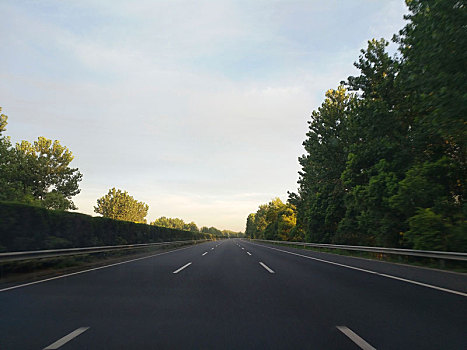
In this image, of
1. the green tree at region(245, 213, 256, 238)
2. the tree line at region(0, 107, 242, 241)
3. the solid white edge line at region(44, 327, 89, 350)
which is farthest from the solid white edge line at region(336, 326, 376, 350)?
the green tree at region(245, 213, 256, 238)

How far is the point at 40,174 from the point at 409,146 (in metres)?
45.5

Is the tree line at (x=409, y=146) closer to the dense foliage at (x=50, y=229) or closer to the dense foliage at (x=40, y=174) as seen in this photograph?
A: the dense foliage at (x=50, y=229)

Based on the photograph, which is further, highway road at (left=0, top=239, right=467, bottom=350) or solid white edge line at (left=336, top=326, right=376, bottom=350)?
highway road at (left=0, top=239, right=467, bottom=350)

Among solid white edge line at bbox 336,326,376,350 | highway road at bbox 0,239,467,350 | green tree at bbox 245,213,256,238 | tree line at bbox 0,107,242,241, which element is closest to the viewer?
solid white edge line at bbox 336,326,376,350

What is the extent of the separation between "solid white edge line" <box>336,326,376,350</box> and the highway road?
12 mm

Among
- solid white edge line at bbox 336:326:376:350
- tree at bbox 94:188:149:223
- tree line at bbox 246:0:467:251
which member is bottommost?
solid white edge line at bbox 336:326:376:350

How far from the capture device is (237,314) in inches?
193

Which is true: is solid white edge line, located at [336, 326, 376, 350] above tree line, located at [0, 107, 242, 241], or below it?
below

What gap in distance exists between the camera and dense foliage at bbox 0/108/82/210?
123ft

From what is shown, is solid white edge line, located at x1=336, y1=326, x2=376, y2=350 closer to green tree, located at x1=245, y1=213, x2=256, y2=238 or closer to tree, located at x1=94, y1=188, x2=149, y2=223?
tree, located at x1=94, y1=188, x2=149, y2=223

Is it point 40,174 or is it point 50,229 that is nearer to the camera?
point 50,229

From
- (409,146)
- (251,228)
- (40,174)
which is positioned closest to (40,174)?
(40,174)

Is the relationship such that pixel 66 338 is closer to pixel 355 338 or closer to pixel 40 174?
pixel 355 338

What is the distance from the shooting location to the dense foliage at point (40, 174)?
37.4m
